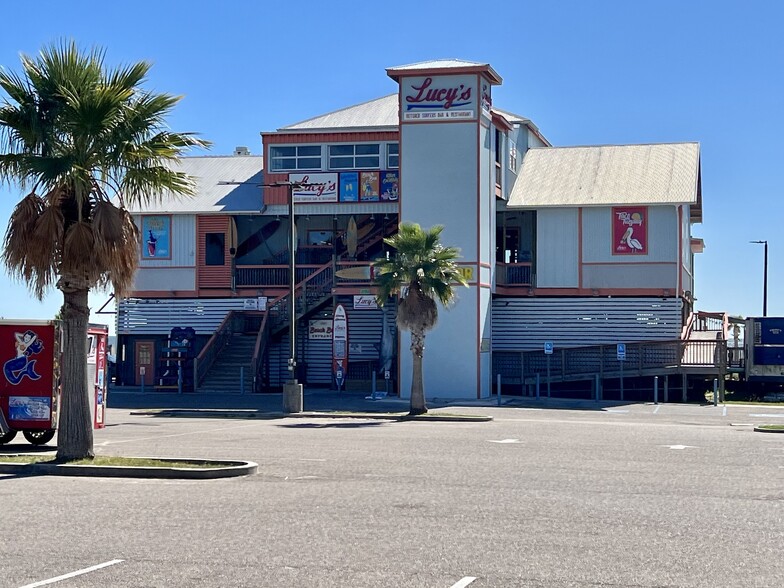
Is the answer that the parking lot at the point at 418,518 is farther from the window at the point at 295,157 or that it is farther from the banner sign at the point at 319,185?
the window at the point at 295,157

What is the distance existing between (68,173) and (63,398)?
12.0 ft

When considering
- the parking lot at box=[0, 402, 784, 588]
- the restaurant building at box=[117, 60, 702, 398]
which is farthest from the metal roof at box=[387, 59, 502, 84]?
the parking lot at box=[0, 402, 784, 588]

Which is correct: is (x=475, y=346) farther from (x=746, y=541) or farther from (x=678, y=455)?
(x=746, y=541)

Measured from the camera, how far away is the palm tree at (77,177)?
1770 cm

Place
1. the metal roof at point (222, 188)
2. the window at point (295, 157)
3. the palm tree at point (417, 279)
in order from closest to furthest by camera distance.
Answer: the palm tree at point (417, 279) → the window at point (295, 157) → the metal roof at point (222, 188)

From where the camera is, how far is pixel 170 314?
47969 millimetres

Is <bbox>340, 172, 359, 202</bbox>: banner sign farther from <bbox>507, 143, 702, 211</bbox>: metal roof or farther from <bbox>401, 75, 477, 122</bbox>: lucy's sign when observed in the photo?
<bbox>507, 143, 702, 211</bbox>: metal roof

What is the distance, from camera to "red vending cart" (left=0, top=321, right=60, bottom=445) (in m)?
21.6

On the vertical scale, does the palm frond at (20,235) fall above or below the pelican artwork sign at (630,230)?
below

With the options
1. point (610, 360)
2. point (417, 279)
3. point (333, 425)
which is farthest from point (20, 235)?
point (610, 360)

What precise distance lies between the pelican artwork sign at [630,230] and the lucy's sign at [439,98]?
24.3 ft

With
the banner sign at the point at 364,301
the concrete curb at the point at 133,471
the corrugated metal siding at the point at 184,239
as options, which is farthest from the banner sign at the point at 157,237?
the concrete curb at the point at 133,471

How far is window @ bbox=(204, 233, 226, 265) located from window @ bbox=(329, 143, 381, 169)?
586 centimetres

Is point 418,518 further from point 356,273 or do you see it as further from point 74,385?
point 356,273
